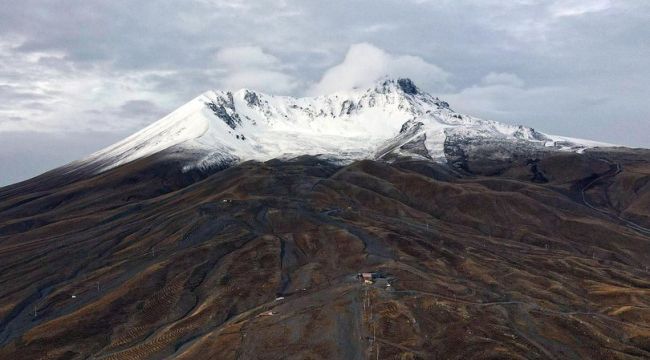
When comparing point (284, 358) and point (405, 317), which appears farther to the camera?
point (405, 317)

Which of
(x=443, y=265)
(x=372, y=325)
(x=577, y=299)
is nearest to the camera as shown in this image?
(x=372, y=325)

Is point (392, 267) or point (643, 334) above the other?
point (392, 267)

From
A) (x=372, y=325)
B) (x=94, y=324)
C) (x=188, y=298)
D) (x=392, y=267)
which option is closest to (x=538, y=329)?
(x=372, y=325)

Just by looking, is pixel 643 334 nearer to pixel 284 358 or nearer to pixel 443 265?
pixel 443 265

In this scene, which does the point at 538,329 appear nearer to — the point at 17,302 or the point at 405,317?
the point at 405,317

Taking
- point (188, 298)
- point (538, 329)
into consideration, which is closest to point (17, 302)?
point (188, 298)

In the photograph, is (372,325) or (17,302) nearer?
(372,325)

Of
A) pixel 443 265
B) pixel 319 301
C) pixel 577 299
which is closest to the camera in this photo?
pixel 319 301

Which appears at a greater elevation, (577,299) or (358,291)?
(358,291)

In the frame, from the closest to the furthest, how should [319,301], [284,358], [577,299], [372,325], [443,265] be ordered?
[284,358], [372,325], [319,301], [577,299], [443,265]
